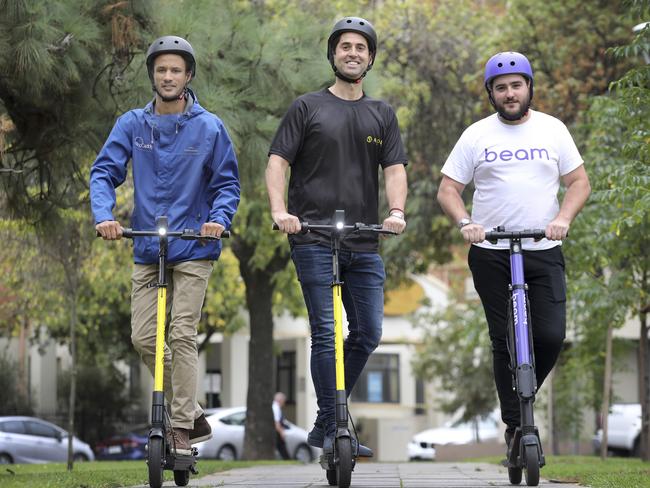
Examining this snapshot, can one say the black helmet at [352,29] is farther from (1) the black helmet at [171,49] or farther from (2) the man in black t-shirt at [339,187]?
(1) the black helmet at [171,49]

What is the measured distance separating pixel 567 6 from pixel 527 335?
16.1m

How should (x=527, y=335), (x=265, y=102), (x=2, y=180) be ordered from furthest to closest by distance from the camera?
1. (x=265, y=102)
2. (x=2, y=180)
3. (x=527, y=335)

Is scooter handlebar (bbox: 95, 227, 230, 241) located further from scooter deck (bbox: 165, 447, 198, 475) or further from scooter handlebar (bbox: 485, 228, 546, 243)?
scooter handlebar (bbox: 485, 228, 546, 243)

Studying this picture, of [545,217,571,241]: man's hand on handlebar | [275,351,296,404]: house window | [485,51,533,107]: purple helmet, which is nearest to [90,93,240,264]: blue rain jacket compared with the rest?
[485,51,533,107]: purple helmet

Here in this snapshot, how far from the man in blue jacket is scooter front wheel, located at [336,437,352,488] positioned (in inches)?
34.9

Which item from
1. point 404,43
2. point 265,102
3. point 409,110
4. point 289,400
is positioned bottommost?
point 289,400

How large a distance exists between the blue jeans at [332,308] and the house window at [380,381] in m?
48.1

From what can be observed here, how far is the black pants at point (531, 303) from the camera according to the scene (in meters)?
6.71

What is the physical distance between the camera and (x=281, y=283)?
73.5ft

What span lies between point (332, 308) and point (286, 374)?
46328mm

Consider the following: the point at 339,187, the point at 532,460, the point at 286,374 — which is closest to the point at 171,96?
the point at 339,187

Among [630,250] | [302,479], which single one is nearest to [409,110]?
[630,250]

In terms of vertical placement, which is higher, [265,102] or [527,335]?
[265,102]

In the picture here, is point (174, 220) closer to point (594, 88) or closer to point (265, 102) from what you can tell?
point (265, 102)
